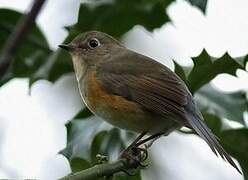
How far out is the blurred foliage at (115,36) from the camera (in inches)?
150

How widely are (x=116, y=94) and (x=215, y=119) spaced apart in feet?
2.31

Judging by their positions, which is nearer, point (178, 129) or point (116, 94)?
point (178, 129)

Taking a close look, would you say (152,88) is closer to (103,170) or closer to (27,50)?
(27,50)

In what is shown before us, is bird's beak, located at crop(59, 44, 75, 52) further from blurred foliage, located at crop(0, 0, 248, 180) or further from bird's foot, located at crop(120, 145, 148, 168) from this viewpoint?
bird's foot, located at crop(120, 145, 148, 168)

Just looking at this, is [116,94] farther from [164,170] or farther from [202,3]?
[164,170]

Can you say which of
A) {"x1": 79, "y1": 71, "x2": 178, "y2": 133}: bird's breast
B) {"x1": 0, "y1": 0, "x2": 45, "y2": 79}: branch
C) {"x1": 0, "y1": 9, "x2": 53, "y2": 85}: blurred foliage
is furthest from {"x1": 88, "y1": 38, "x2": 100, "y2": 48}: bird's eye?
{"x1": 0, "y1": 0, "x2": 45, "y2": 79}: branch

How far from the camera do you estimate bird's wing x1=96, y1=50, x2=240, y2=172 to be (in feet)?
12.9

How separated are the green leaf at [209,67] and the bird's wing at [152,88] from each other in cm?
27

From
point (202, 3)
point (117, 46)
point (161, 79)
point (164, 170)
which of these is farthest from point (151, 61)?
point (164, 170)

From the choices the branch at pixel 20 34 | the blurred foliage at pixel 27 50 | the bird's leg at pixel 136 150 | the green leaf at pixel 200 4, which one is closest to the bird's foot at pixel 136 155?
the bird's leg at pixel 136 150

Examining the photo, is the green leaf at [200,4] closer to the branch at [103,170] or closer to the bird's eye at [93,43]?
the branch at [103,170]

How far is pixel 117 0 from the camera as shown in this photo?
14.9 feet

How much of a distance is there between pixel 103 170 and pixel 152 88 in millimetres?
1621

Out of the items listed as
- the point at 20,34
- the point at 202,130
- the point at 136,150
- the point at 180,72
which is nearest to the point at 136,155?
the point at 136,150
